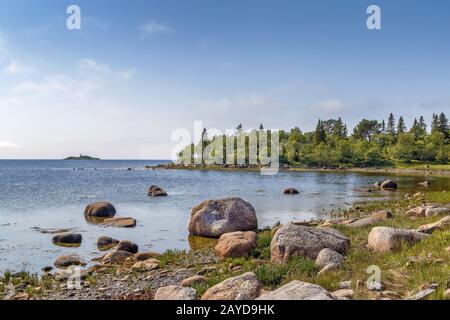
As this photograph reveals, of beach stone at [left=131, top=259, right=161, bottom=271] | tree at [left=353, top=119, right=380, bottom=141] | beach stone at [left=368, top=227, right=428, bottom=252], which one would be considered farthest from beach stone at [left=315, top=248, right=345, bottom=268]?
tree at [left=353, top=119, right=380, bottom=141]

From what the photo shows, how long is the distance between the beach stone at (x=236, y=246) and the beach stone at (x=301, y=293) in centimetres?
767

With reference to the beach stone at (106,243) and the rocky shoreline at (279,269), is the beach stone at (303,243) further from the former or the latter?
the beach stone at (106,243)

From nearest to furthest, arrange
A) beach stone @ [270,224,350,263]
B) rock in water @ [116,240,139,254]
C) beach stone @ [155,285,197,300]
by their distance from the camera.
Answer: beach stone @ [155,285,197,300] → beach stone @ [270,224,350,263] → rock in water @ [116,240,139,254]

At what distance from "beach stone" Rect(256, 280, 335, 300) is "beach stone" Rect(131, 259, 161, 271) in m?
8.55

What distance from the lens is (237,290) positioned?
10.1m

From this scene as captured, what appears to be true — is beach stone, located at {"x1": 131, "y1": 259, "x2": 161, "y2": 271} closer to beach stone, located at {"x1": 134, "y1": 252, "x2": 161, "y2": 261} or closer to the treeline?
beach stone, located at {"x1": 134, "y1": 252, "x2": 161, "y2": 261}

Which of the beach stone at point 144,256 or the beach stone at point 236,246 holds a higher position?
the beach stone at point 236,246

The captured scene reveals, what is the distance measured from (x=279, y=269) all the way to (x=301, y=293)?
3.76m

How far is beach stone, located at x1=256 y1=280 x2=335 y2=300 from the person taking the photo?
27.0 feet

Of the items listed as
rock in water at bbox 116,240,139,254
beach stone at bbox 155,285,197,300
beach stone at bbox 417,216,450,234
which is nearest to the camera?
beach stone at bbox 155,285,197,300

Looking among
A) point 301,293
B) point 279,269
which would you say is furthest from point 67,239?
point 301,293

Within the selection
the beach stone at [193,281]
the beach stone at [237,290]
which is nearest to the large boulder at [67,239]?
the beach stone at [193,281]

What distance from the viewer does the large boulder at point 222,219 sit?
78.1 ft
